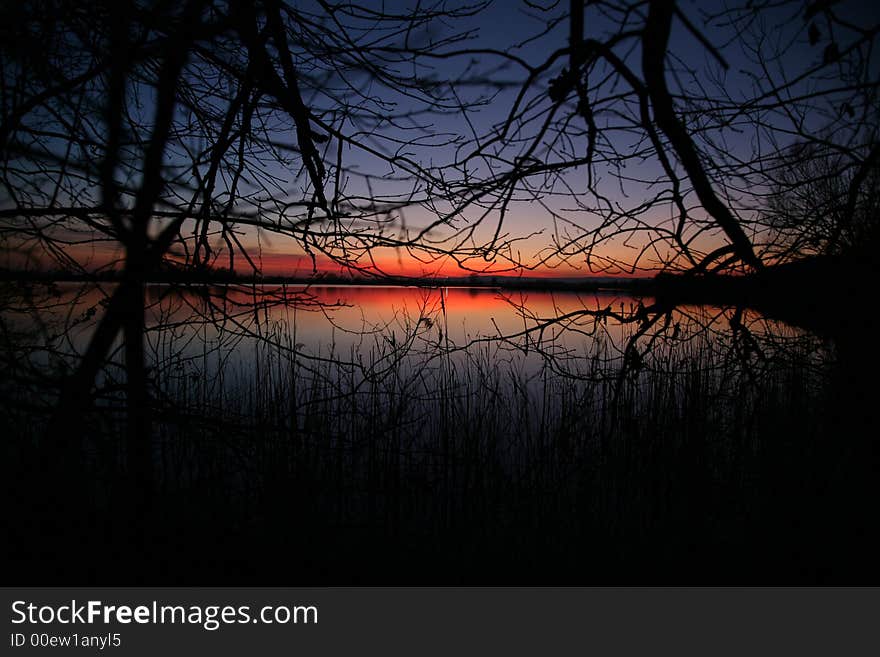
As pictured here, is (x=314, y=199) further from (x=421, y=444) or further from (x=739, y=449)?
(x=739, y=449)

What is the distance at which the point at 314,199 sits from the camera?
66.4 inches

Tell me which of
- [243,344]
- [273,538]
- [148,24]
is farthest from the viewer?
[243,344]

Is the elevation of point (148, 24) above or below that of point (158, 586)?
above

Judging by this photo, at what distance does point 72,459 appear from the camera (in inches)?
74.7

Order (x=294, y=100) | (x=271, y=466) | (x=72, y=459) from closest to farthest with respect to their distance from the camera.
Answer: (x=294, y=100) → (x=72, y=459) → (x=271, y=466)

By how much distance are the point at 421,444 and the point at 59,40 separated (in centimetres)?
257

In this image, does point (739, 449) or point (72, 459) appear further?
point (739, 449)

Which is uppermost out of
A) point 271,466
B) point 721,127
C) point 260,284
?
point 721,127

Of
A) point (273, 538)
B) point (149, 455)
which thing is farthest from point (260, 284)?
point (273, 538)

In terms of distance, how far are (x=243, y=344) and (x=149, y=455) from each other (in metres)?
4.92

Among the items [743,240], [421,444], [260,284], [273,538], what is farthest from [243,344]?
[743,240]

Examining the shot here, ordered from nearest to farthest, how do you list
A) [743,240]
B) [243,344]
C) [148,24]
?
[148,24] < [743,240] < [243,344]

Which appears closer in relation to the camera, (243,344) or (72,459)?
(72,459)

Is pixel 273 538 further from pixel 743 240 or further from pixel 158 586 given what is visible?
pixel 743 240
